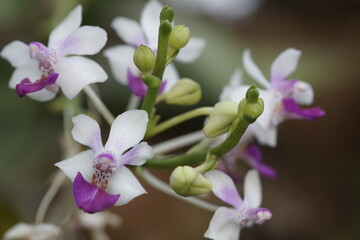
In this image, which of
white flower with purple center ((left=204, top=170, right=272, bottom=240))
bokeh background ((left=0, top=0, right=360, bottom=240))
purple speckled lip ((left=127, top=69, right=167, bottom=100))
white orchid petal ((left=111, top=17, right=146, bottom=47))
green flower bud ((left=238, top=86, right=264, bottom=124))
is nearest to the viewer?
green flower bud ((left=238, top=86, right=264, bottom=124))

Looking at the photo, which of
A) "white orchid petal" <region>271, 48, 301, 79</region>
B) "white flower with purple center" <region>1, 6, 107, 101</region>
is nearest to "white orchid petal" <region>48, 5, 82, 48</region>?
"white flower with purple center" <region>1, 6, 107, 101</region>

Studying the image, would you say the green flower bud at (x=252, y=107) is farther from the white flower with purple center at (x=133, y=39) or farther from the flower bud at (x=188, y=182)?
the white flower with purple center at (x=133, y=39)

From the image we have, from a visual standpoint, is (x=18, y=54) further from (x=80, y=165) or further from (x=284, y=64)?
(x=284, y=64)

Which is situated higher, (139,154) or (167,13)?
(167,13)

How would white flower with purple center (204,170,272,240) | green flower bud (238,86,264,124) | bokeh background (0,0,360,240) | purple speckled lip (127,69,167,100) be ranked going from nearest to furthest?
green flower bud (238,86,264,124) < white flower with purple center (204,170,272,240) < purple speckled lip (127,69,167,100) < bokeh background (0,0,360,240)

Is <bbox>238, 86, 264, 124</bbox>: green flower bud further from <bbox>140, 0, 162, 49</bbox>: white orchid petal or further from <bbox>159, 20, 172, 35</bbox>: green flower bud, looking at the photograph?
<bbox>140, 0, 162, 49</bbox>: white orchid petal

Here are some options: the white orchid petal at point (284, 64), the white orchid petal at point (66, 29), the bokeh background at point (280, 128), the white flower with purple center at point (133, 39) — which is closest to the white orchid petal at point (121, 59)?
the white flower with purple center at point (133, 39)

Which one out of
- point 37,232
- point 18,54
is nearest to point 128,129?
point 18,54

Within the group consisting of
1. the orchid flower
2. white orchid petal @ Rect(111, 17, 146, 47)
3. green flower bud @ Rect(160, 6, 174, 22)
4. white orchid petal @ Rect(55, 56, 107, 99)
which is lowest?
the orchid flower
